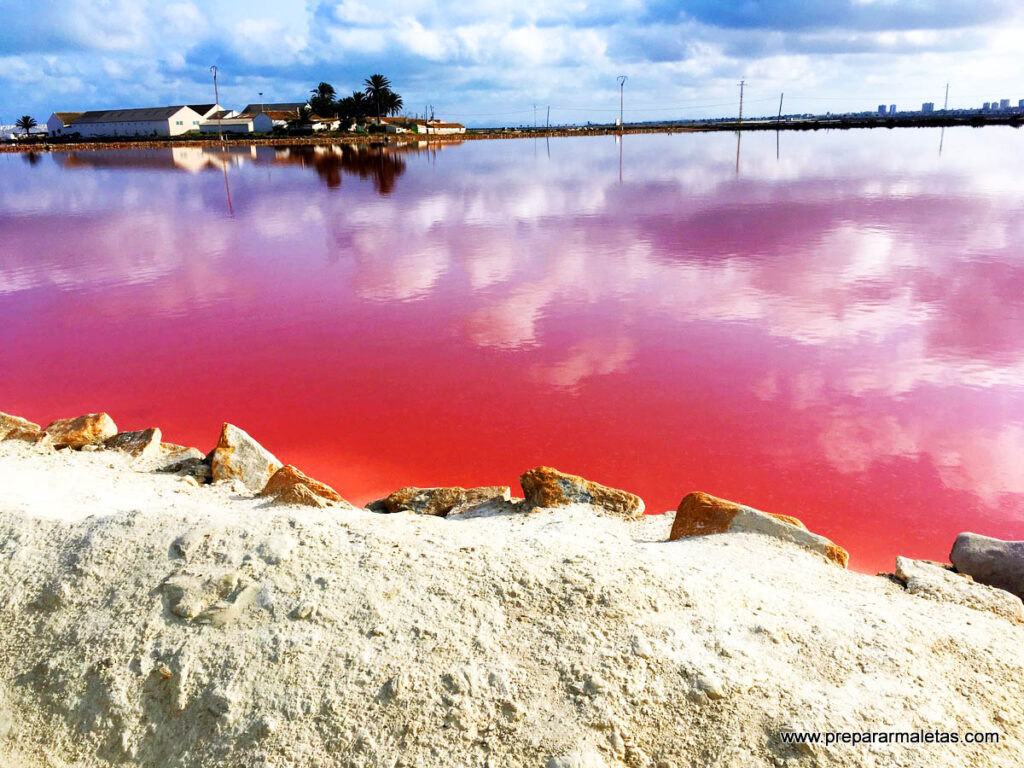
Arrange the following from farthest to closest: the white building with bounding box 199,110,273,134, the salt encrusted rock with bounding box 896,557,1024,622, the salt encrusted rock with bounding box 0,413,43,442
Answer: the white building with bounding box 199,110,273,134 → the salt encrusted rock with bounding box 0,413,43,442 → the salt encrusted rock with bounding box 896,557,1024,622

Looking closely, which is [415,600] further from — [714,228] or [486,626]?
[714,228]

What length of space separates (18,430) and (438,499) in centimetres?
429

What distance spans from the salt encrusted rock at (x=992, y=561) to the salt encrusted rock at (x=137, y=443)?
668 centimetres

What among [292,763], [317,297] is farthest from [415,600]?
[317,297]

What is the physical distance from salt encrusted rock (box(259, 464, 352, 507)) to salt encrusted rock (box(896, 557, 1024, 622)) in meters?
3.90

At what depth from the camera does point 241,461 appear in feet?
20.4

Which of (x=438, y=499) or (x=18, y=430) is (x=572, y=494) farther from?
(x=18, y=430)

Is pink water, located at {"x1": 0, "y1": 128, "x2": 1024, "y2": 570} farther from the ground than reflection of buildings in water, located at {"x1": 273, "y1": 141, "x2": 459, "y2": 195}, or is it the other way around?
reflection of buildings in water, located at {"x1": 273, "y1": 141, "x2": 459, "y2": 195}

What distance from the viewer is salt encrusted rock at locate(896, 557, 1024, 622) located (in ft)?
13.6

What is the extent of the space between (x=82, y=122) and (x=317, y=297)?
118069 millimetres

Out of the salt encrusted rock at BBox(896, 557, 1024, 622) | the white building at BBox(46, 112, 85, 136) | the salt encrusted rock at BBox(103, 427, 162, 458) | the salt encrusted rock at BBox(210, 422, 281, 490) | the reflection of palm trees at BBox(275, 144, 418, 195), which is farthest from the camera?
the white building at BBox(46, 112, 85, 136)

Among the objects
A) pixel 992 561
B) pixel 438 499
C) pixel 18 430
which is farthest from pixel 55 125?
pixel 992 561

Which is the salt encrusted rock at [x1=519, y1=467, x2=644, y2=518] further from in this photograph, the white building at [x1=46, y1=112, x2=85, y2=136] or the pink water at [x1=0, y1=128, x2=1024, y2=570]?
the white building at [x1=46, y1=112, x2=85, y2=136]

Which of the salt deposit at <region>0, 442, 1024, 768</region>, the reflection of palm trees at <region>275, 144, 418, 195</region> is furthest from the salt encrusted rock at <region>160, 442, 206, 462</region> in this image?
the reflection of palm trees at <region>275, 144, 418, 195</region>
